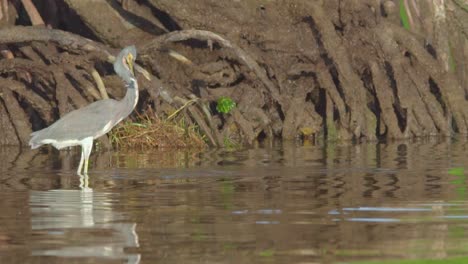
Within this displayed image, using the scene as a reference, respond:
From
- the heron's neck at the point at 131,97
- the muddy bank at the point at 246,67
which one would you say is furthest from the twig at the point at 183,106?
the heron's neck at the point at 131,97

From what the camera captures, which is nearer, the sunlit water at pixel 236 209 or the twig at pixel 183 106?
the sunlit water at pixel 236 209

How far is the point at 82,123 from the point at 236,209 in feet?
18.1

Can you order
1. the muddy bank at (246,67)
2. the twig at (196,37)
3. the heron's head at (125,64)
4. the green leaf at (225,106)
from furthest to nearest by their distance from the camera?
the green leaf at (225,106) → the muddy bank at (246,67) → the twig at (196,37) → the heron's head at (125,64)

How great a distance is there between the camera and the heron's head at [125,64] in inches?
634

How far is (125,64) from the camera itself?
53.2ft

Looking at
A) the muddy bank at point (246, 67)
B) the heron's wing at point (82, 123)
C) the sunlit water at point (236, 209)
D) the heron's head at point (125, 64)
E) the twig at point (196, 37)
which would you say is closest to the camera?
the sunlit water at point (236, 209)

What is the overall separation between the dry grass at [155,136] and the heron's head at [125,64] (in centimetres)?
290

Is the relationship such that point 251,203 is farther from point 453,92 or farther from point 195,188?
point 453,92

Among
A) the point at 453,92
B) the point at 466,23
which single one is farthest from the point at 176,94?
the point at 466,23

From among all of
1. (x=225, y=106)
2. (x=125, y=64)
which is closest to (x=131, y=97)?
(x=125, y=64)

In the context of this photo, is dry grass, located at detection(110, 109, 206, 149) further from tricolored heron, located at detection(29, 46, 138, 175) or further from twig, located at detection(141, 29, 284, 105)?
tricolored heron, located at detection(29, 46, 138, 175)

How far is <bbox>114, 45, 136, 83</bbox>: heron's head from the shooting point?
16.1 metres

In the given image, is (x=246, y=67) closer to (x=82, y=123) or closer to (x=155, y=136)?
(x=155, y=136)

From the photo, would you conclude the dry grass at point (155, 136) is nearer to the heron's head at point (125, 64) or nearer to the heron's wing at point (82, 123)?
the heron's head at point (125, 64)
